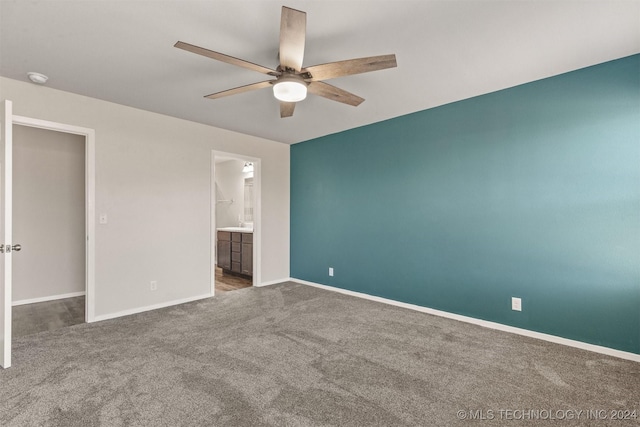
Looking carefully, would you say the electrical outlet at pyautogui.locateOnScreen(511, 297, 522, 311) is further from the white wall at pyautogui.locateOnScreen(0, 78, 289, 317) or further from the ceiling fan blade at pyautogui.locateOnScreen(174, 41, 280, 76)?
the white wall at pyautogui.locateOnScreen(0, 78, 289, 317)

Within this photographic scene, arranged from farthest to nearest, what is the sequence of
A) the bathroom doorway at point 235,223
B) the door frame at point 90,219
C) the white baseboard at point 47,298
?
the bathroom doorway at point 235,223 < the white baseboard at point 47,298 < the door frame at point 90,219

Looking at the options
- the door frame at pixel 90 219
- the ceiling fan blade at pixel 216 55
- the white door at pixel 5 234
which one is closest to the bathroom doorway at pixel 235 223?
the door frame at pixel 90 219

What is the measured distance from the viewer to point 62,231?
14.5 ft

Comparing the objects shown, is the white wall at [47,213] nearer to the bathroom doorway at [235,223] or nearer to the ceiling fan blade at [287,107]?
the bathroom doorway at [235,223]

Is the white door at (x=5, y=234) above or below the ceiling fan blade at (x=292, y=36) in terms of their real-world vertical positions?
below

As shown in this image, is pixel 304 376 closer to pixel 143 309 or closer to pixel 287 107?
pixel 287 107

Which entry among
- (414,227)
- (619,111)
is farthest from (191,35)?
(619,111)

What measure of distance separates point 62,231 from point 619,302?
6539 millimetres

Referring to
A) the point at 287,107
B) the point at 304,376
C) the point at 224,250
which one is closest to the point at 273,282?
the point at 224,250

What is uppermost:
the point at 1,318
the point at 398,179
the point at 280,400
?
the point at 398,179

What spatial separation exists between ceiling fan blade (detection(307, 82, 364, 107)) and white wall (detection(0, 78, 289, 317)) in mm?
2448

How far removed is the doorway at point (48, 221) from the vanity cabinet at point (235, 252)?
2.27 m

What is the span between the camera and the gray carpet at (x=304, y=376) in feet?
5.88

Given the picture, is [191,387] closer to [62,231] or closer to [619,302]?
[619,302]
